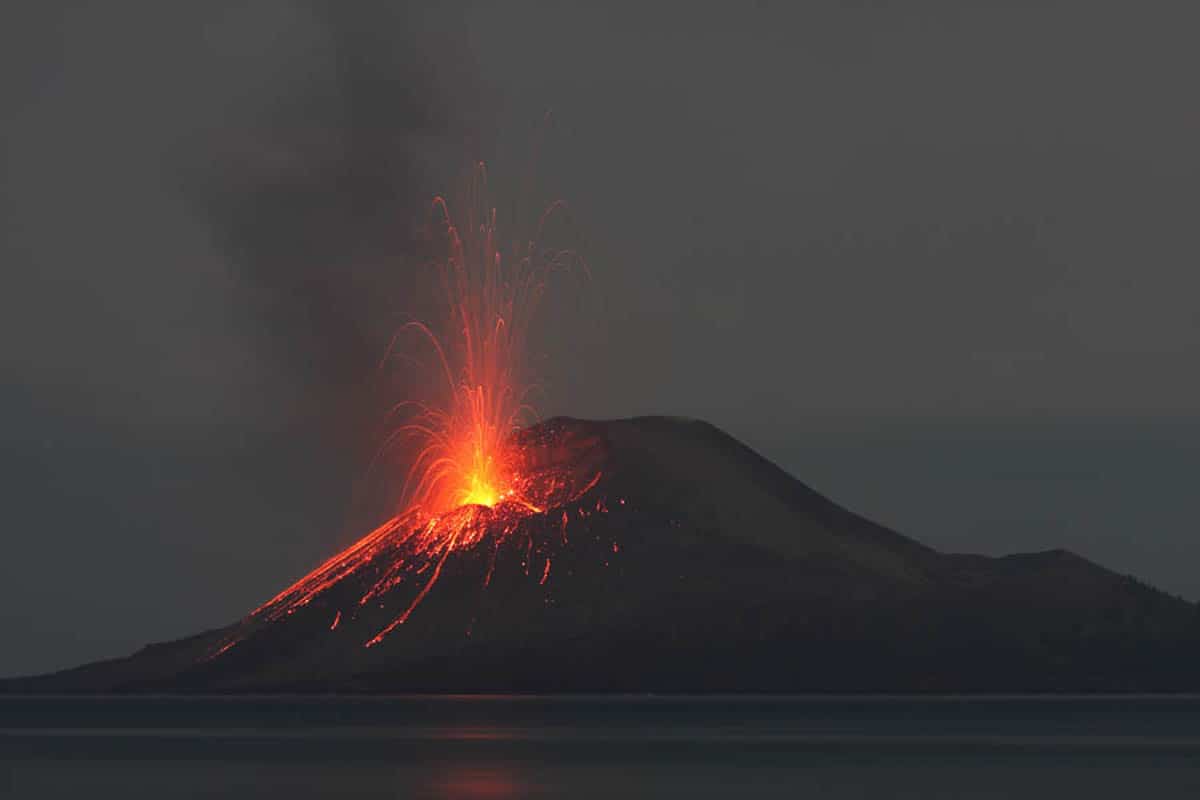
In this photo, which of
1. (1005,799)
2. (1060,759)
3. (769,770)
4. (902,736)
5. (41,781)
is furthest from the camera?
(902,736)

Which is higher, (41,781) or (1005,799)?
(41,781)

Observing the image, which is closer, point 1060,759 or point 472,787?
point 472,787

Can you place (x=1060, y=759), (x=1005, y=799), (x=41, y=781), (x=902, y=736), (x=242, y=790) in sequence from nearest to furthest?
(x=1005, y=799)
(x=242, y=790)
(x=41, y=781)
(x=1060, y=759)
(x=902, y=736)

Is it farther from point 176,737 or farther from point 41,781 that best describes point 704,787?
point 176,737

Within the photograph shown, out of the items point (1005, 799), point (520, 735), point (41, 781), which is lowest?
point (1005, 799)

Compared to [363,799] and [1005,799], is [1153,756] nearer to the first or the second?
[1005,799]

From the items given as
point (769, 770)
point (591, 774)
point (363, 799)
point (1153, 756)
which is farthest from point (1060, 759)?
point (363, 799)

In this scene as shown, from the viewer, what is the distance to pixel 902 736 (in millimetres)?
189000

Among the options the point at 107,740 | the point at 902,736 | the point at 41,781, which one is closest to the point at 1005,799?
the point at 41,781

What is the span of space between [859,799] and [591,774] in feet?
87.0

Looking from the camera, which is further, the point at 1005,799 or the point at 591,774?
the point at 591,774

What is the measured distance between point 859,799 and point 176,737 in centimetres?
10845

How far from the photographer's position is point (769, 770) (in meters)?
131

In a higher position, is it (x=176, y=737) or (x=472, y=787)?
(x=176, y=737)
